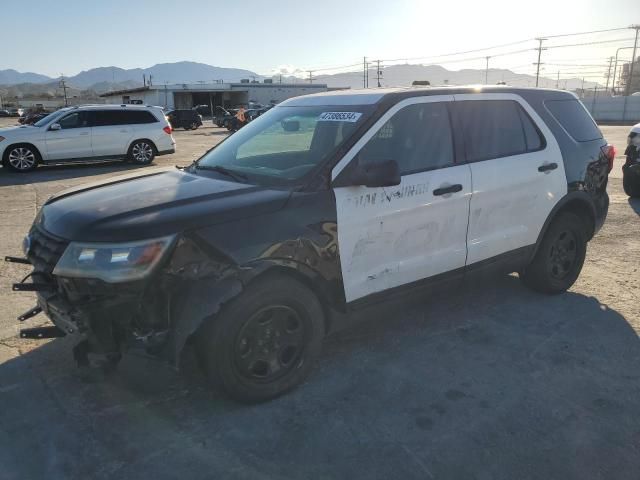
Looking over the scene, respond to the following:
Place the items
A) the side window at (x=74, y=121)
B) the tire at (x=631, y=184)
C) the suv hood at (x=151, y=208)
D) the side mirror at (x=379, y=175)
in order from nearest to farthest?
1. the suv hood at (x=151, y=208)
2. the side mirror at (x=379, y=175)
3. the tire at (x=631, y=184)
4. the side window at (x=74, y=121)

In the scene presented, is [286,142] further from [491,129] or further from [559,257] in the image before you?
[559,257]

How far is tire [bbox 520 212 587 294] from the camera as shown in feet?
15.4

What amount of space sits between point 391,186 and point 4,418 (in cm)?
268

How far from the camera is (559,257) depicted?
487 centimetres

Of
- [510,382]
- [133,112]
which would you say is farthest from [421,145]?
[133,112]

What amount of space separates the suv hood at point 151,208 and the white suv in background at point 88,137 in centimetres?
1238

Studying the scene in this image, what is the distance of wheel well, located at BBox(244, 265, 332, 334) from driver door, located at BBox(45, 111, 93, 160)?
13.5 m

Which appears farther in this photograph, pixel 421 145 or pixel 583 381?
pixel 421 145

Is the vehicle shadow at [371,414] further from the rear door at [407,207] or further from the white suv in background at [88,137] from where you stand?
the white suv in background at [88,137]

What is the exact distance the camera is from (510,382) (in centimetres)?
343

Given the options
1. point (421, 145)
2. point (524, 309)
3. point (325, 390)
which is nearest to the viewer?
point (325, 390)

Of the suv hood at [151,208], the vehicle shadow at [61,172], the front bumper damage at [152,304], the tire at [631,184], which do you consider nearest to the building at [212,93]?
the vehicle shadow at [61,172]

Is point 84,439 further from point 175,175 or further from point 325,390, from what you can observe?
point 175,175

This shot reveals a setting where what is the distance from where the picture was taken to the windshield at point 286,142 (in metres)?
3.49
